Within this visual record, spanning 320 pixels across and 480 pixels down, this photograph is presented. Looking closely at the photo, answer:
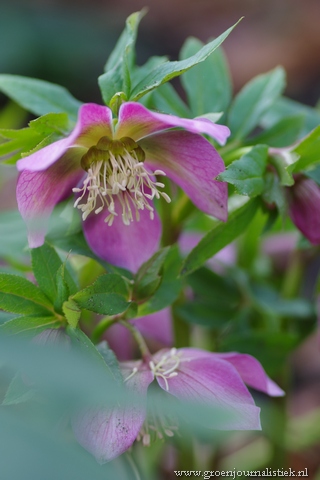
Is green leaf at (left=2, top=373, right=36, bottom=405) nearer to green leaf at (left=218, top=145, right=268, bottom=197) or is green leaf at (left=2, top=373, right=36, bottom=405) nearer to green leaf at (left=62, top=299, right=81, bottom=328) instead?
green leaf at (left=62, top=299, right=81, bottom=328)

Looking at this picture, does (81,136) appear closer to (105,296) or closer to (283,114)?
(105,296)

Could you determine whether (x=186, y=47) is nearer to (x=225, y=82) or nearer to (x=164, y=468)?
(x=225, y=82)

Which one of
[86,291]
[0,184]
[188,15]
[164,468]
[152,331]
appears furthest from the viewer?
[188,15]

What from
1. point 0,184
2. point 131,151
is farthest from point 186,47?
point 0,184

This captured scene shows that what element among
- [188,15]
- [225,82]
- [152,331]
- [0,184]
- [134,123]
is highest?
[134,123]

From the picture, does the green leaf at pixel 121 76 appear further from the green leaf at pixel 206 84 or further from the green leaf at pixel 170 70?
the green leaf at pixel 206 84

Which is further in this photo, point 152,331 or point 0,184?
point 0,184

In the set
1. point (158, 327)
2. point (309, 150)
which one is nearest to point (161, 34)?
point (158, 327)
